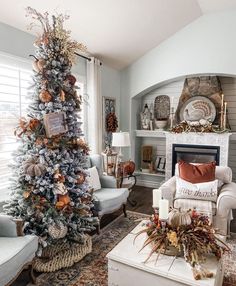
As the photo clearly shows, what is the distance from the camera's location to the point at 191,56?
4559 millimetres

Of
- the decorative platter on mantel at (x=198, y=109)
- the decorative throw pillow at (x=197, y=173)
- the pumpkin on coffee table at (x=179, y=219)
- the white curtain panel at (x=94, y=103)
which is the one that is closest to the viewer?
the pumpkin on coffee table at (x=179, y=219)

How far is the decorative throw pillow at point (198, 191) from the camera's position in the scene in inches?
125

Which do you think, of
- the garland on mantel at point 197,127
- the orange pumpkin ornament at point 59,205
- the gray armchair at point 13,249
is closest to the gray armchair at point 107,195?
the orange pumpkin ornament at point 59,205

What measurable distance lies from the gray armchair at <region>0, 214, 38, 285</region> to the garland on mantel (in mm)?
3471

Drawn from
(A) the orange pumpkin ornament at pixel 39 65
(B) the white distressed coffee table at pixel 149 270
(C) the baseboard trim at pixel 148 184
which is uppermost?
(A) the orange pumpkin ornament at pixel 39 65

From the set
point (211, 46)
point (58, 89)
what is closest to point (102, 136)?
point (58, 89)

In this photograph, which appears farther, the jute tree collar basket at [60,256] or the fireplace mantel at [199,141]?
the fireplace mantel at [199,141]

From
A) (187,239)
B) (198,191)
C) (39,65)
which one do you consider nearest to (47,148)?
(39,65)

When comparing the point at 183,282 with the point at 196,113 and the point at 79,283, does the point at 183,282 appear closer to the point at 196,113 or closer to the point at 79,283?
the point at 79,283

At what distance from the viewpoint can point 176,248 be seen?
76.4 inches

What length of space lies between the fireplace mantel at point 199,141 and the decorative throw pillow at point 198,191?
154cm

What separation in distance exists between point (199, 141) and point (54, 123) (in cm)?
323

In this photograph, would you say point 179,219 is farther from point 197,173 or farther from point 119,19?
point 119,19

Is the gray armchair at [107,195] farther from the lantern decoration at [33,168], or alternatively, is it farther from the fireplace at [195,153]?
the fireplace at [195,153]
